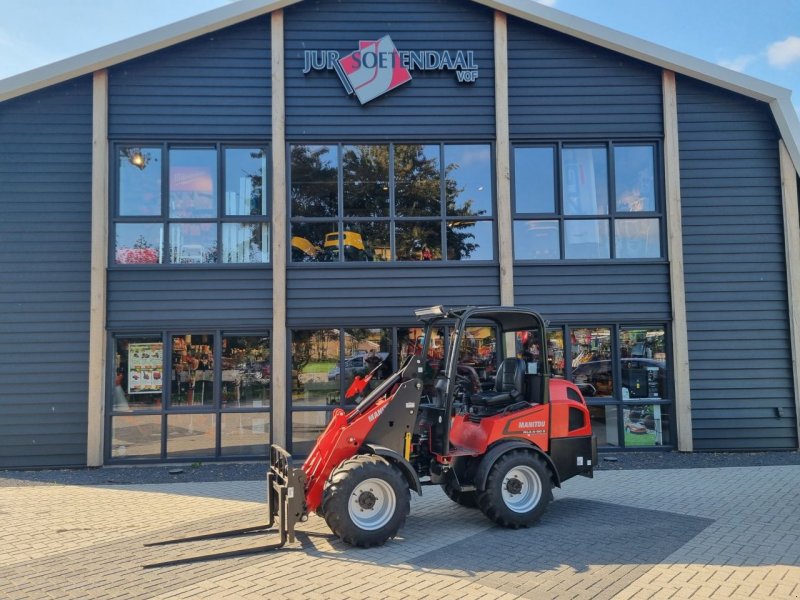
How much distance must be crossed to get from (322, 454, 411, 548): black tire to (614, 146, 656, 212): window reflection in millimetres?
6871

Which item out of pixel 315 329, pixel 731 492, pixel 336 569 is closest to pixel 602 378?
pixel 731 492

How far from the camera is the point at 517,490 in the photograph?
19.5ft

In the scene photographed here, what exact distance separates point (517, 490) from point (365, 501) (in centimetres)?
165

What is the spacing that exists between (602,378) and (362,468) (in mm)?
5942

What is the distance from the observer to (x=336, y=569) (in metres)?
4.78

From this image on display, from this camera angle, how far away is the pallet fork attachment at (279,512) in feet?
16.7

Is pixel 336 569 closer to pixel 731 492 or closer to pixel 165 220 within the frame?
pixel 731 492

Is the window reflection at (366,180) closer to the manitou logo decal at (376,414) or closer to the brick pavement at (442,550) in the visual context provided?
the brick pavement at (442,550)

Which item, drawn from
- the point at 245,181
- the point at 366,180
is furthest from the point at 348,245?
the point at 245,181

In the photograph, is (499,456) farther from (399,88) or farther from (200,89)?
(200,89)

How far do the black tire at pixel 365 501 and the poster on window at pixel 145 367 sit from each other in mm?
5210

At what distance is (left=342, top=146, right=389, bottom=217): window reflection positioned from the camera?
9805 mm

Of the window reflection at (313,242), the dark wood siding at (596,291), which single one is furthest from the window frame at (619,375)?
the window reflection at (313,242)

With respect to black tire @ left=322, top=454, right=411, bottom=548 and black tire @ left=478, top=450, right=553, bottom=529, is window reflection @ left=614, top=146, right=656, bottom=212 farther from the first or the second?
black tire @ left=322, top=454, right=411, bottom=548
